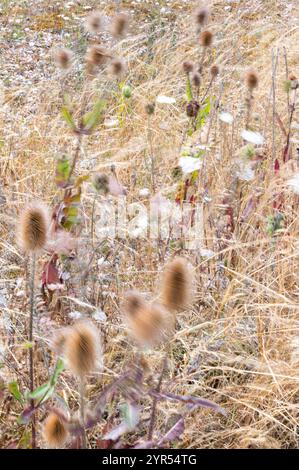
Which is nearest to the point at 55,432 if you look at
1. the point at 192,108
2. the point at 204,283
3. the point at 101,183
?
the point at 101,183

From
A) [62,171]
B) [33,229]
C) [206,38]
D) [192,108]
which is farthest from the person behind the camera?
[206,38]

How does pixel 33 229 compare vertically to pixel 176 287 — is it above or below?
above

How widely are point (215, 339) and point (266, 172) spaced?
0.86 m

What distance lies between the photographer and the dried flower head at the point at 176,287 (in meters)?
1.04

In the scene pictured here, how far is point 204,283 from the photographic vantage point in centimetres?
184

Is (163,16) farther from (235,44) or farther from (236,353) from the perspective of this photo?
(236,353)

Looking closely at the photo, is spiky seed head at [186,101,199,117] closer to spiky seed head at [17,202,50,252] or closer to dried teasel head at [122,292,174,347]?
spiky seed head at [17,202,50,252]

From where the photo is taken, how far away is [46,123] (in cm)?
291

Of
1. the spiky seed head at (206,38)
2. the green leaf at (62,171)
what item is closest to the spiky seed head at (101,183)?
the green leaf at (62,171)

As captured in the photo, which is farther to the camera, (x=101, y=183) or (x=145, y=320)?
(x=101, y=183)

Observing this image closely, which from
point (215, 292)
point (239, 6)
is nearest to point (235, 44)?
point (239, 6)

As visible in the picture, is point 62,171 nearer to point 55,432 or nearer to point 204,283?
point 204,283

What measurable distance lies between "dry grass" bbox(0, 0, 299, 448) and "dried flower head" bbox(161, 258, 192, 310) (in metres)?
0.30

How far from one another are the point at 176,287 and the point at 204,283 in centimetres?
81
